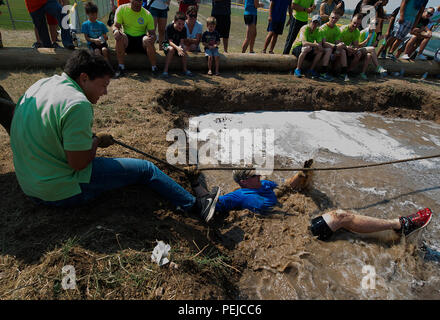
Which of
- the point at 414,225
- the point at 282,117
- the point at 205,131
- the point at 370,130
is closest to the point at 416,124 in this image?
the point at 370,130

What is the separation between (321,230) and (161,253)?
5.39 feet

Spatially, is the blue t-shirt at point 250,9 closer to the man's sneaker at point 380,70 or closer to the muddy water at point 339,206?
the muddy water at point 339,206

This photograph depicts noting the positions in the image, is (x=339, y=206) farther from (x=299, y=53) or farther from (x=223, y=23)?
(x=223, y=23)

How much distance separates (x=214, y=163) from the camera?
4.11 meters

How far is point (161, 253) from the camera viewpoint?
81.0 inches

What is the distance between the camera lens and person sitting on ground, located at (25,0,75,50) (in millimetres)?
5699

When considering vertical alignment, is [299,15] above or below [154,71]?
above

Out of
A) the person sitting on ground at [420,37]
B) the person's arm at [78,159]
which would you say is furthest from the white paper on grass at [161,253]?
the person sitting on ground at [420,37]

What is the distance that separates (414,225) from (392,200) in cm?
86

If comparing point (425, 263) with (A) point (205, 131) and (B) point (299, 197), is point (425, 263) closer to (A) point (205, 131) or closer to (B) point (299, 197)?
(B) point (299, 197)

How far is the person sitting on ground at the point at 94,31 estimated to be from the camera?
5.49 metres

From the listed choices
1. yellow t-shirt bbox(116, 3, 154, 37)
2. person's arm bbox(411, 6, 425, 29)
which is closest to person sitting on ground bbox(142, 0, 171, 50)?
yellow t-shirt bbox(116, 3, 154, 37)

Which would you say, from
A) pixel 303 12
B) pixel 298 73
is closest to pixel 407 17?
pixel 303 12

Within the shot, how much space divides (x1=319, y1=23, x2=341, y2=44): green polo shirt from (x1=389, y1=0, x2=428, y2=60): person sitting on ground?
7.21ft
